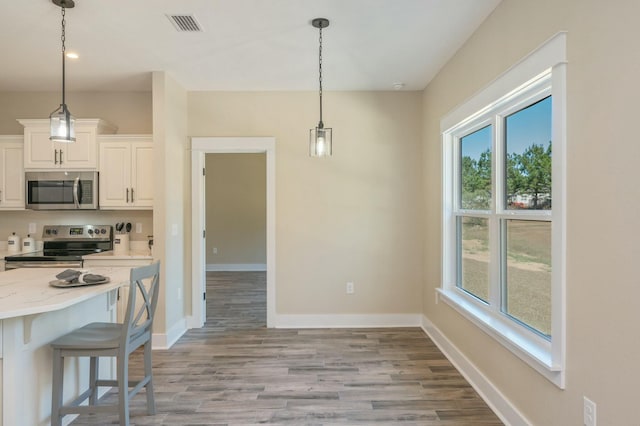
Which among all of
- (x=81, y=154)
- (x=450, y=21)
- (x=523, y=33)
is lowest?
(x=81, y=154)

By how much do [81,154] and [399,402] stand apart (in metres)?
3.97

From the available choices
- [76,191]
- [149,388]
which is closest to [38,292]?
[149,388]

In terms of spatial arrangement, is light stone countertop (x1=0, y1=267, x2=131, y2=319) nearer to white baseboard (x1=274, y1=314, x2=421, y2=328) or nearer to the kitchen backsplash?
the kitchen backsplash

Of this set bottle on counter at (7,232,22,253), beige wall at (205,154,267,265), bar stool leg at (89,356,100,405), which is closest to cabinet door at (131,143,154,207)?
bottle on counter at (7,232,22,253)

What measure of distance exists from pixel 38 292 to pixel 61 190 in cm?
241

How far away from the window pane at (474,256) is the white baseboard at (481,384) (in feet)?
1.82

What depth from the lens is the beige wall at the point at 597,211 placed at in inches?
59.4

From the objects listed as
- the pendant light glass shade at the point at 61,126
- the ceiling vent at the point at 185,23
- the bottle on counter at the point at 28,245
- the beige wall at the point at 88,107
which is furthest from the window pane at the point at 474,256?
the bottle on counter at the point at 28,245

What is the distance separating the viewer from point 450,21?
2.83 meters

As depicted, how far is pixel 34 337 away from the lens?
7.11 ft

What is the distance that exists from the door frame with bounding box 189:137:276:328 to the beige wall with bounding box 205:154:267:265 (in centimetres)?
→ 398

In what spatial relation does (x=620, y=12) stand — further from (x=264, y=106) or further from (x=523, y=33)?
(x=264, y=106)

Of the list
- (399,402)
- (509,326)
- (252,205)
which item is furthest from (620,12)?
(252,205)

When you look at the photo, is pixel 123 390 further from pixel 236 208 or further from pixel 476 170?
pixel 236 208
